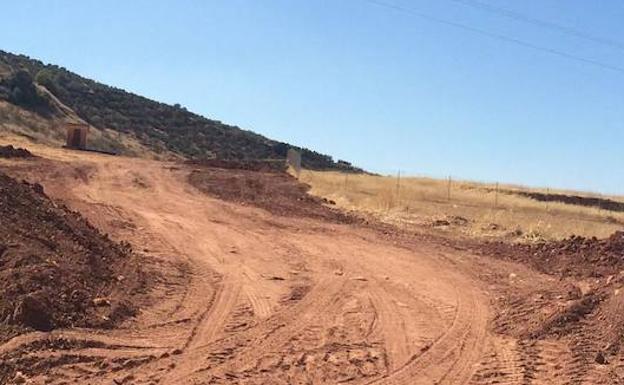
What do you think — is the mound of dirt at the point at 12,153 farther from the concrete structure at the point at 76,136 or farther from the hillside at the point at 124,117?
the hillside at the point at 124,117

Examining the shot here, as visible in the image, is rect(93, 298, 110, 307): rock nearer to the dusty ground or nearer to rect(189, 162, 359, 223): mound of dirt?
the dusty ground

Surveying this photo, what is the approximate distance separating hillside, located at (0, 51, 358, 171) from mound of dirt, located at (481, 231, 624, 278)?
156ft

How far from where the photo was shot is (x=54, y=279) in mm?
9633

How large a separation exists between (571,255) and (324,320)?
9746 millimetres

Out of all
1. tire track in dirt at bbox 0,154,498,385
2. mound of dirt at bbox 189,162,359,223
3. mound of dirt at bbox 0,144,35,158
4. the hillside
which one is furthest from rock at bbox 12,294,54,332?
the hillside

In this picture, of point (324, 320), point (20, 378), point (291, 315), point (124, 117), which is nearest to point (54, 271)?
point (20, 378)

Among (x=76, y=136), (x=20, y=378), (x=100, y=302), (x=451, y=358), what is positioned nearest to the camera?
(x=20, y=378)

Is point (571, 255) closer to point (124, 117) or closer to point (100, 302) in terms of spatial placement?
point (100, 302)

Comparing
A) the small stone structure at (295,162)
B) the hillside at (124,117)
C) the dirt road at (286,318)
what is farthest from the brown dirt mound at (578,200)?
the dirt road at (286,318)

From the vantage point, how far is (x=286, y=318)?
1042 cm

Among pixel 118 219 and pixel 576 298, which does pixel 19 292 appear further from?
pixel 118 219

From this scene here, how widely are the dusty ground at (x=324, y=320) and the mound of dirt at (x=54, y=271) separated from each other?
0.97ft

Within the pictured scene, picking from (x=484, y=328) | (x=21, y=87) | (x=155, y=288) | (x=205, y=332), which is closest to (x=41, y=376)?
→ (x=205, y=332)

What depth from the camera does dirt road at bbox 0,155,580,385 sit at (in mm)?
8023
